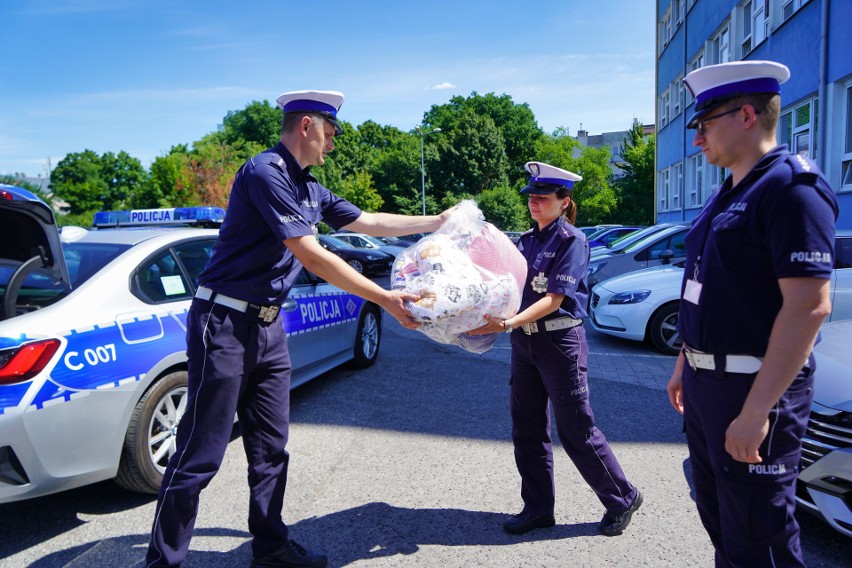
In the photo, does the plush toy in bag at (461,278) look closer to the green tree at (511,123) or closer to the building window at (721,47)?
the building window at (721,47)

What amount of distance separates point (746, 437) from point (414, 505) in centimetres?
218

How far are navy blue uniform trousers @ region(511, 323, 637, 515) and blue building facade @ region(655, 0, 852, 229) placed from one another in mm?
5513

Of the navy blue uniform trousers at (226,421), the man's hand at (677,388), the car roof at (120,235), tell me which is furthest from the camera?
the car roof at (120,235)

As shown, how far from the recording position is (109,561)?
2.90 metres

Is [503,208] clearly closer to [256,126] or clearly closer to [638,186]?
[638,186]

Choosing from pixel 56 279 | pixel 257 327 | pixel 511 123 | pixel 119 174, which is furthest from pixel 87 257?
pixel 119 174

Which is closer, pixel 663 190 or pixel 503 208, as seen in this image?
pixel 663 190

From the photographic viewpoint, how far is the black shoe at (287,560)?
279 centimetres

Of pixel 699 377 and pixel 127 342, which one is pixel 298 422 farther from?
pixel 699 377

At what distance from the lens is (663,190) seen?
27.0 m

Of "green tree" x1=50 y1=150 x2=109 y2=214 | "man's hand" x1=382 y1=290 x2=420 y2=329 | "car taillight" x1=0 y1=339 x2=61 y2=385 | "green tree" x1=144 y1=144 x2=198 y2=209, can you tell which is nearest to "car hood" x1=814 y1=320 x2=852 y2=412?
"man's hand" x1=382 y1=290 x2=420 y2=329

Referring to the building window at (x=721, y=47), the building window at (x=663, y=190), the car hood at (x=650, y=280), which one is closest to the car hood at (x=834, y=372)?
the car hood at (x=650, y=280)

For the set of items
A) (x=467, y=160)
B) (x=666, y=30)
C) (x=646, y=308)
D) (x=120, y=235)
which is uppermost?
(x=666, y=30)

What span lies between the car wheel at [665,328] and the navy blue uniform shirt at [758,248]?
18.8 feet
